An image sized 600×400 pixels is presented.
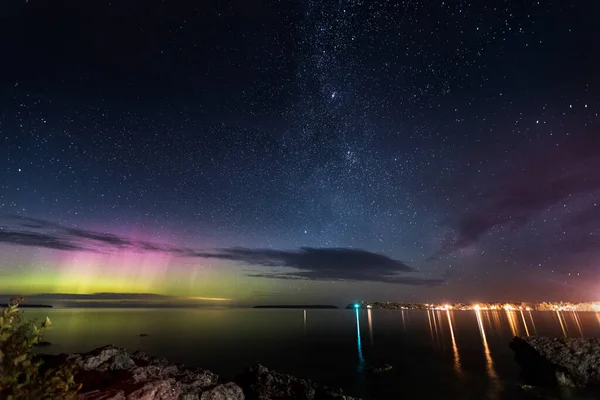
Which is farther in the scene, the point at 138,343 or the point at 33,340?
the point at 138,343

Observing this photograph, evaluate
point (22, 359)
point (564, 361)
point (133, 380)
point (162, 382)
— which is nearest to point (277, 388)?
point (162, 382)

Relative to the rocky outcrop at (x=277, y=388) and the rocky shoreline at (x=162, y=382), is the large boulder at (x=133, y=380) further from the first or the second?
the rocky outcrop at (x=277, y=388)

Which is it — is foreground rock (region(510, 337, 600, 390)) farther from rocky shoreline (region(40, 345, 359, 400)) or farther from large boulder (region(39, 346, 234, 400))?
large boulder (region(39, 346, 234, 400))

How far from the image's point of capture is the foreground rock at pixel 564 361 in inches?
1335

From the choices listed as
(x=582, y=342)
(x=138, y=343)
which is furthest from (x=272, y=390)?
(x=138, y=343)

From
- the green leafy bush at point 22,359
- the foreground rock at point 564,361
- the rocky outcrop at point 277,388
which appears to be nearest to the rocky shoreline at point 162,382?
the rocky outcrop at point 277,388

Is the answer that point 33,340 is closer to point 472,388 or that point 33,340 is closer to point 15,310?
point 15,310

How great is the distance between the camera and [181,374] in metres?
23.9

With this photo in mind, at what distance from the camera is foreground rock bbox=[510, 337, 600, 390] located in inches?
1335

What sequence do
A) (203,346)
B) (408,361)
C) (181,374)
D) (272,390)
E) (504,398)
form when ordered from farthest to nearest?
(203,346) < (408,361) < (504,398) < (272,390) < (181,374)

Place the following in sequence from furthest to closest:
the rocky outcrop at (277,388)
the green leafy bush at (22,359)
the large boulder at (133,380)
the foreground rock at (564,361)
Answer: the foreground rock at (564,361)
the rocky outcrop at (277,388)
the large boulder at (133,380)
the green leafy bush at (22,359)

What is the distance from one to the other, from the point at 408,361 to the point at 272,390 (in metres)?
34.8

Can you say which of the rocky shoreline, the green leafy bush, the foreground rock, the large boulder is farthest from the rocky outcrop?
the foreground rock

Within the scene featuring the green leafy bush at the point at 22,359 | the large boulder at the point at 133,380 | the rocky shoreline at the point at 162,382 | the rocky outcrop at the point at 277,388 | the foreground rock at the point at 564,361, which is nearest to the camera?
the green leafy bush at the point at 22,359
